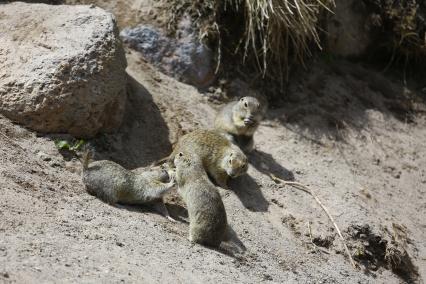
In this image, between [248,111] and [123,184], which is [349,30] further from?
[123,184]

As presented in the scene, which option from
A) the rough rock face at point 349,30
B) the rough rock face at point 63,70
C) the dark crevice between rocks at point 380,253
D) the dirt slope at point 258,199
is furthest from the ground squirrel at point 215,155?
the rough rock face at point 349,30

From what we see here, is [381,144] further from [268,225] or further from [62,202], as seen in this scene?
[62,202]

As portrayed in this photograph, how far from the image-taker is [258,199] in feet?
22.7

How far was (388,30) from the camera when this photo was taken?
9531 mm

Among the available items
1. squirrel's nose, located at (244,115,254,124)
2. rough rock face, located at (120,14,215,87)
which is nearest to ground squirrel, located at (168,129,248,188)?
squirrel's nose, located at (244,115,254,124)

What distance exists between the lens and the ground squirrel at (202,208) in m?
5.71

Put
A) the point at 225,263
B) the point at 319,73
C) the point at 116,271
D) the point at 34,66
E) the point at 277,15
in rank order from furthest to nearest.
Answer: the point at 319,73 < the point at 277,15 < the point at 34,66 < the point at 225,263 < the point at 116,271

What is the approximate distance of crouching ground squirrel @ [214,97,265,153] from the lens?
736 cm

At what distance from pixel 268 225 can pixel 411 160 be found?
2.79 metres

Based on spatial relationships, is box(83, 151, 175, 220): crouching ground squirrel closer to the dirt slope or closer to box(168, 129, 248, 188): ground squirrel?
the dirt slope

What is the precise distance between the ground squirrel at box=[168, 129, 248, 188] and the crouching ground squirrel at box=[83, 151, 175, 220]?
564mm

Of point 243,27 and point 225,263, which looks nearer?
point 225,263

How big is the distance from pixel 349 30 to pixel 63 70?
4657mm

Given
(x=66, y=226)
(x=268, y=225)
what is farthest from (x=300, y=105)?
(x=66, y=226)
